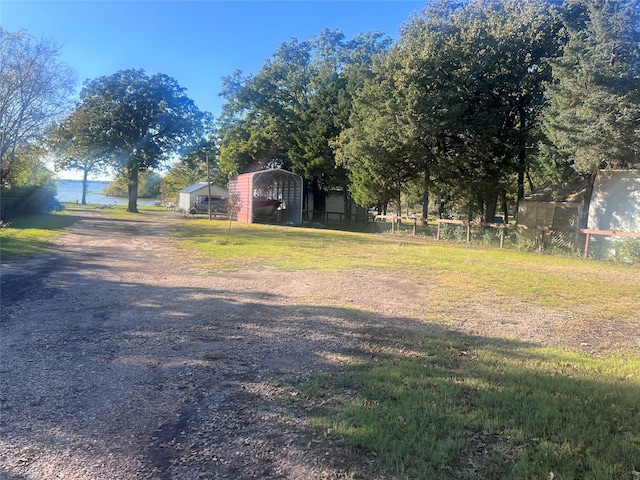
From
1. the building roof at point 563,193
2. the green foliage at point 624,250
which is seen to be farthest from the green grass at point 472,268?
the building roof at point 563,193

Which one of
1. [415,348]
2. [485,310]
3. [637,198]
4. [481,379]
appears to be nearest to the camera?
[481,379]

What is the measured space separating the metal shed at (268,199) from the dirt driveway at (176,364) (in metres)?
20.3

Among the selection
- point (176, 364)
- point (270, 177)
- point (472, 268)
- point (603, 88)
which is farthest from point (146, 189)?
point (176, 364)

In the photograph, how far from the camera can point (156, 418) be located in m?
2.99

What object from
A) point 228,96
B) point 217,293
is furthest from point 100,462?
point 228,96

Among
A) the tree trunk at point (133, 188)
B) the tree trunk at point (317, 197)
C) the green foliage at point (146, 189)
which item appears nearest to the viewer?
the tree trunk at point (317, 197)

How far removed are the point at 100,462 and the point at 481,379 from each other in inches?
118

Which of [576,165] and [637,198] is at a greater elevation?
[576,165]

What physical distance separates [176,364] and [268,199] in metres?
28.5

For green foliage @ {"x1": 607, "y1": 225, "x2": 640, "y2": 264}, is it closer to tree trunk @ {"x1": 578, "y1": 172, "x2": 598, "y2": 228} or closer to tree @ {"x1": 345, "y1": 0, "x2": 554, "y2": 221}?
tree trunk @ {"x1": 578, "y1": 172, "x2": 598, "y2": 228}

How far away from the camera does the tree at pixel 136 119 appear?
36.8m

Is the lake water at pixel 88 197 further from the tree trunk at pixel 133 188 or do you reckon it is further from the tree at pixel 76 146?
the tree trunk at pixel 133 188

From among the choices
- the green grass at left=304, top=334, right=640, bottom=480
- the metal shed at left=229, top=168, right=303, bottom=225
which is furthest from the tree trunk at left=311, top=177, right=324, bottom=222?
the green grass at left=304, top=334, right=640, bottom=480

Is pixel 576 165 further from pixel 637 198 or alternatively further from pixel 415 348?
pixel 415 348
